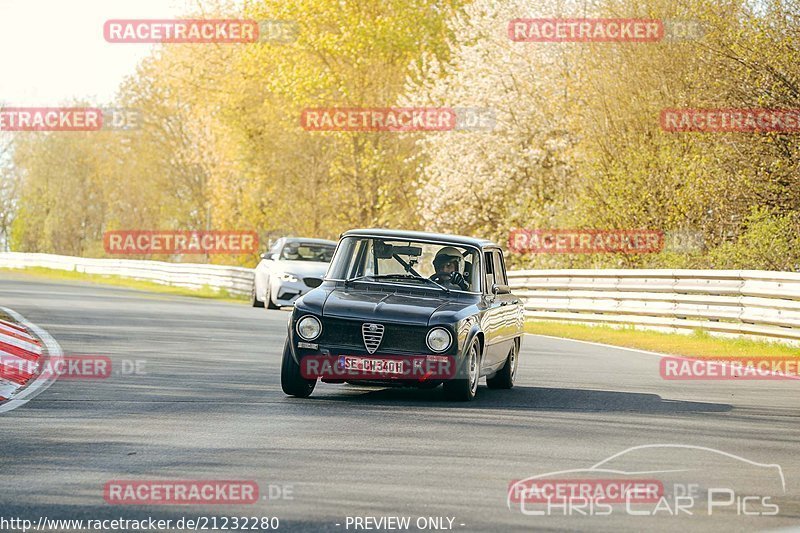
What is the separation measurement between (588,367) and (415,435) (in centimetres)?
736

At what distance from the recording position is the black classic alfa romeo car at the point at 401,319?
1174cm

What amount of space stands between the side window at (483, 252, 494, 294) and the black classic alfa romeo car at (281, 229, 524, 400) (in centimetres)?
2

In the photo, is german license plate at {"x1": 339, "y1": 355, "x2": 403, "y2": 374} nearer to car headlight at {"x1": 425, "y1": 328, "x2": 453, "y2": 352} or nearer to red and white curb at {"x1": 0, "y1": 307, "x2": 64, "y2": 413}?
car headlight at {"x1": 425, "y1": 328, "x2": 453, "y2": 352}

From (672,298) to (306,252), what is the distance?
11.1 meters

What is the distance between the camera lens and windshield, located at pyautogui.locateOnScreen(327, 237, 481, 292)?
43.0 ft

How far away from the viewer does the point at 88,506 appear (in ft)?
22.3

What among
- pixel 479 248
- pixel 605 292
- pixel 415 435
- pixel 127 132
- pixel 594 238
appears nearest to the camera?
pixel 415 435

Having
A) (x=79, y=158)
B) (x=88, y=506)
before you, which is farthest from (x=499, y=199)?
(x=79, y=158)

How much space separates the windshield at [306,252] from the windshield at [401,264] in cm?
1877

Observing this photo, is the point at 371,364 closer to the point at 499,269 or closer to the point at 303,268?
the point at 499,269

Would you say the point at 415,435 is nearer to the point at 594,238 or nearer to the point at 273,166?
the point at 594,238

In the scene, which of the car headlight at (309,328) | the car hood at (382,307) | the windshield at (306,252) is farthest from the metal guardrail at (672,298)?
the car headlight at (309,328)

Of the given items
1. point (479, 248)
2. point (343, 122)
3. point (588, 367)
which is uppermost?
point (343, 122)
